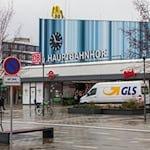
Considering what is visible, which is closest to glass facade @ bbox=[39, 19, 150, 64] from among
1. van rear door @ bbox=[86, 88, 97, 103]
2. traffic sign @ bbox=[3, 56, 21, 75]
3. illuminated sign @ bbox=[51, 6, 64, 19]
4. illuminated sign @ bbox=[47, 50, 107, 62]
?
illuminated sign @ bbox=[47, 50, 107, 62]

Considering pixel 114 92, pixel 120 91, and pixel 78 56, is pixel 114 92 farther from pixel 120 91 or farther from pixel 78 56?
pixel 78 56

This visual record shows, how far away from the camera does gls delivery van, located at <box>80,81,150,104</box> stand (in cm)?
4253

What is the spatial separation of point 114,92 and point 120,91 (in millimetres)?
702

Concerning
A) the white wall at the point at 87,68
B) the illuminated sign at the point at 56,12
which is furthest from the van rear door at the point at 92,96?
the illuminated sign at the point at 56,12

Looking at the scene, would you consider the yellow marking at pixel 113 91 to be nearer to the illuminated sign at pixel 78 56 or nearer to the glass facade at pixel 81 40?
the glass facade at pixel 81 40

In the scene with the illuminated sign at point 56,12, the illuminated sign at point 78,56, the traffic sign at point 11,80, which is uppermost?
the illuminated sign at point 56,12

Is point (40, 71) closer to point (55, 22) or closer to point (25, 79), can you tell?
point (25, 79)

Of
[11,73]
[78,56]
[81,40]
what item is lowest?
[11,73]

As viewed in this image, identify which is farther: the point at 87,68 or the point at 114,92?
the point at 87,68

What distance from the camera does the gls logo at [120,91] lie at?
140ft

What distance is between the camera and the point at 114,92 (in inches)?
1751

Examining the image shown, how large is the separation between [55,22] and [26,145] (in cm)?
4834

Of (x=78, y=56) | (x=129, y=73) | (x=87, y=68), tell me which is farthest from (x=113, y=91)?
(x=78, y=56)

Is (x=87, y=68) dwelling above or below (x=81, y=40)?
below
